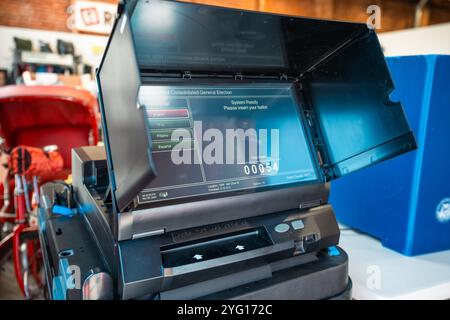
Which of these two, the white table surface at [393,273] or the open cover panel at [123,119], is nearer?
the open cover panel at [123,119]

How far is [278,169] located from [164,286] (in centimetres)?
31

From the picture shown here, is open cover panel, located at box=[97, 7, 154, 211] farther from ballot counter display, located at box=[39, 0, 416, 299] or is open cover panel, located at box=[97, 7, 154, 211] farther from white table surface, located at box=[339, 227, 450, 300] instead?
white table surface, located at box=[339, 227, 450, 300]

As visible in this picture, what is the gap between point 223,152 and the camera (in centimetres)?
65

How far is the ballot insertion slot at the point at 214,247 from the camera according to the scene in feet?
1.81

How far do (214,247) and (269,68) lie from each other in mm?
379

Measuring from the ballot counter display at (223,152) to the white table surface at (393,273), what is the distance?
0.33 feet

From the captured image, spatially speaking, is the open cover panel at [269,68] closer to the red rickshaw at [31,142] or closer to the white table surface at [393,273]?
the white table surface at [393,273]

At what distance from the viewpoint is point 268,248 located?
599 mm

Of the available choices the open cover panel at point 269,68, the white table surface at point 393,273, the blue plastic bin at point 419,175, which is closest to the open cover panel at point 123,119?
the open cover panel at point 269,68

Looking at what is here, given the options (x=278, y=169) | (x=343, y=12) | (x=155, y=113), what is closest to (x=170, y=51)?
(x=155, y=113)

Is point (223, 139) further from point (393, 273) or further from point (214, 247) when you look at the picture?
point (393, 273)

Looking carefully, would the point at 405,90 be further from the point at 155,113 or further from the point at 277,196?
the point at 155,113

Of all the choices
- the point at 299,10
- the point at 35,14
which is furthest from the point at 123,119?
the point at 299,10

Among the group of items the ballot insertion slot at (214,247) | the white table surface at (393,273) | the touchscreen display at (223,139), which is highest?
the touchscreen display at (223,139)
